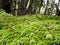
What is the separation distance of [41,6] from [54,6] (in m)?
0.42

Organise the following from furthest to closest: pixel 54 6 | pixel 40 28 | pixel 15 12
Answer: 1. pixel 15 12
2. pixel 54 6
3. pixel 40 28

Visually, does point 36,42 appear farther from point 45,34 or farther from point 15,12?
point 15,12

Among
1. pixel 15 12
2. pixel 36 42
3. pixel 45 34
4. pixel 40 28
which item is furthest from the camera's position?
pixel 15 12

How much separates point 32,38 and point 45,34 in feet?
0.86

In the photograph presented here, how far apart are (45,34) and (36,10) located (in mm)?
2777

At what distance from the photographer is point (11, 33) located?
318 centimetres

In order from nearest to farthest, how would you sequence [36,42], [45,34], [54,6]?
1. [36,42]
2. [45,34]
3. [54,6]

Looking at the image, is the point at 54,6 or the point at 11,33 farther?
the point at 54,6

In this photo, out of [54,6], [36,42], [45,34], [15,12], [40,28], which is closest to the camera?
[36,42]

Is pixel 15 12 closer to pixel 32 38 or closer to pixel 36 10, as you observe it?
pixel 36 10

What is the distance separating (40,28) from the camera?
3326 mm

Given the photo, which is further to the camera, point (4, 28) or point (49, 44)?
point (4, 28)

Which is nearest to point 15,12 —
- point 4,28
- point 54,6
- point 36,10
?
point 36,10

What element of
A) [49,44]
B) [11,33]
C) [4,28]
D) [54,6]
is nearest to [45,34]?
[49,44]
